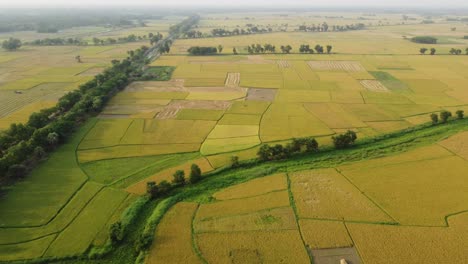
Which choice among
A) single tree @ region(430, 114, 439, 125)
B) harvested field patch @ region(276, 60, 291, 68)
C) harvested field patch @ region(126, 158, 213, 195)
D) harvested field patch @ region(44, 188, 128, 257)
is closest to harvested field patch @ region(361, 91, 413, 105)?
single tree @ region(430, 114, 439, 125)

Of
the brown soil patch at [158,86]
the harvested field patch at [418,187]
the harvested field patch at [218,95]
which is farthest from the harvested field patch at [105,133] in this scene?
the harvested field patch at [418,187]

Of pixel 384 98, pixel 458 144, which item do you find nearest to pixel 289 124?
pixel 458 144

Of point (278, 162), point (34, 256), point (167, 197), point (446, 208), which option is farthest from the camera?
point (278, 162)

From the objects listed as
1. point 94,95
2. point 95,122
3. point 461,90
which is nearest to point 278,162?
point 95,122

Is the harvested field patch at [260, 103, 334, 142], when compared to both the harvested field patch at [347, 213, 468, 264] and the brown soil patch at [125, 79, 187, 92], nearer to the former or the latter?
the harvested field patch at [347, 213, 468, 264]

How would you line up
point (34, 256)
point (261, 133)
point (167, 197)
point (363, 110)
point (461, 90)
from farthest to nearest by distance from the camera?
point (461, 90)
point (363, 110)
point (261, 133)
point (167, 197)
point (34, 256)

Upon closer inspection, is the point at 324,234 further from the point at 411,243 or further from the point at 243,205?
the point at 243,205

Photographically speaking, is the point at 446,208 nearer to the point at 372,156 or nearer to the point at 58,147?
the point at 372,156
